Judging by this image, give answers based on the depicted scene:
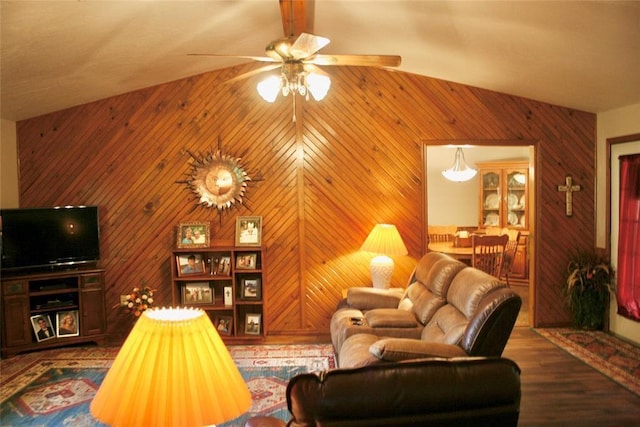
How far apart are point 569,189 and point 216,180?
4.00 meters

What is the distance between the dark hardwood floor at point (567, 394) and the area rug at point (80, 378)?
1.73m

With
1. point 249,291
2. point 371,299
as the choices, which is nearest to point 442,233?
point 371,299

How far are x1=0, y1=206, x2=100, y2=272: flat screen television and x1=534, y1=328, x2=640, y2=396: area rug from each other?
4991mm

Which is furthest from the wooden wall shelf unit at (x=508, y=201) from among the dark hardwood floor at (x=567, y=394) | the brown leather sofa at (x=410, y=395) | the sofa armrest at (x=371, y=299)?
the brown leather sofa at (x=410, y=395)

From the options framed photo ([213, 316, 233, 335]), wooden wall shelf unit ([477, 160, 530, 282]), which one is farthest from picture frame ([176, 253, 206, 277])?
wooden wall shelf unit ([477, 160, 530, 282])

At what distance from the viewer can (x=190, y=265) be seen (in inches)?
199

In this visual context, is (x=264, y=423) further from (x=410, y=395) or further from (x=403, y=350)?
(x=403, y=350)

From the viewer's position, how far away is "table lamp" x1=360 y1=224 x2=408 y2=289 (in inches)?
193

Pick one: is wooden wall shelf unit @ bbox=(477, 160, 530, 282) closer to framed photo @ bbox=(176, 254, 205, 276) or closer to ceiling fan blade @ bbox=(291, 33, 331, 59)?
framed photo @ bbox=(176, 254, 205, 276)

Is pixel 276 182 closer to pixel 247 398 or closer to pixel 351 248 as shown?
pixel 351 248

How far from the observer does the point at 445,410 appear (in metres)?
1.64

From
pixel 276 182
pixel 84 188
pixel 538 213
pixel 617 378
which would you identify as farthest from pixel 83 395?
pixel 538 213

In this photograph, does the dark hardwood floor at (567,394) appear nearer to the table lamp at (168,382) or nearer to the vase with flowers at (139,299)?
the table lamp at (168,382)

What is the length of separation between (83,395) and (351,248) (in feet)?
9.63
